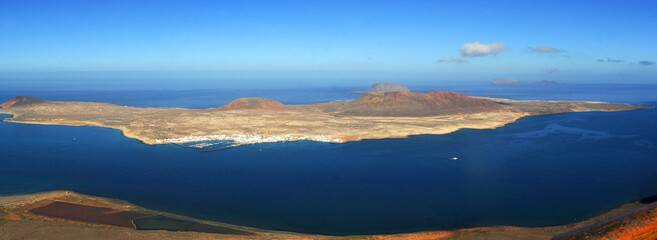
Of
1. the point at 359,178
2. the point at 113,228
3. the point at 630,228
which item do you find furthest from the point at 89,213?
the point at 630,228

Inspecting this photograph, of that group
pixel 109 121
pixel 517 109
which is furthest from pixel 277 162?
pixel 517 109

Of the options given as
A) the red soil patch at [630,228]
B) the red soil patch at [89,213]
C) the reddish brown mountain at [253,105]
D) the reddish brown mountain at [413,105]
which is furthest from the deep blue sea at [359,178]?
the reddish brown mountain at [253,105]

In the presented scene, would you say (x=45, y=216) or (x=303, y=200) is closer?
(x=45, y=216)

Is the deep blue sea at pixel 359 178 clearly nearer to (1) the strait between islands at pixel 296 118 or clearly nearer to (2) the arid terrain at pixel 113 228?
(2) the arid terrain at pixel 113 228

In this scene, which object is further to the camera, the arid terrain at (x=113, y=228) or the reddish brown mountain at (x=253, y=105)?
the reddish brown mountain at (x=253, y=105)

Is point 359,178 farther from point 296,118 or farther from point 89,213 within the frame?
point 296,118

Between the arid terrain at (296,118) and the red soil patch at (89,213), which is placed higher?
the arid terrain at (296,118)

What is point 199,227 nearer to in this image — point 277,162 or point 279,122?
point 277,162
